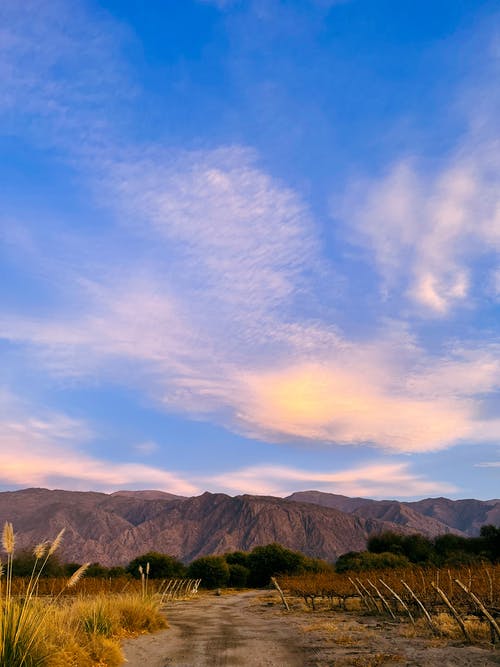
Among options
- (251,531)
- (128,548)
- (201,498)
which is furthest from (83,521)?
(251,531)

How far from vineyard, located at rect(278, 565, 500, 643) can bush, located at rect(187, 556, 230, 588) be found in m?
43.1

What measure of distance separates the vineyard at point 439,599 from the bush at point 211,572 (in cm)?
4308

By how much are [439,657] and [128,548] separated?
515 ft

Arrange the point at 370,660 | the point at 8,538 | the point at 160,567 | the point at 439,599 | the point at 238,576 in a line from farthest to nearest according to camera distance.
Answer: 1. the point at 238,576
2. the point at 160,567
3. the point at 439,599
4. the point at 370,660
5. the point at 8,538

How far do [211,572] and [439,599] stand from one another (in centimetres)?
5731

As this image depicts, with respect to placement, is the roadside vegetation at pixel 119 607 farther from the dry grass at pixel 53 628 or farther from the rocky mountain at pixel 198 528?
the rocky mountain at pixel 198 528

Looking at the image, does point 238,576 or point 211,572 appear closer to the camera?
point 211,572

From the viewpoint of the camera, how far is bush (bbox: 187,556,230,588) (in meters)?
72.1

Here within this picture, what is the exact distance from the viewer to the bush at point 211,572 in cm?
7206

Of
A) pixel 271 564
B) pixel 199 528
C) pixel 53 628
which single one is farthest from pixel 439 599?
pixel 199 528

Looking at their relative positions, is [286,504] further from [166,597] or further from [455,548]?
[166,597]

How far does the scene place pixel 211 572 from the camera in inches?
2859

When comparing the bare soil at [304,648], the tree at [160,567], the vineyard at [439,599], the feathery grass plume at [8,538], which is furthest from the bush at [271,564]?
the feathery grass plume at [8,538]

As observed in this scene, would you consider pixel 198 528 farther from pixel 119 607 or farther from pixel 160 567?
pixel 119 607
